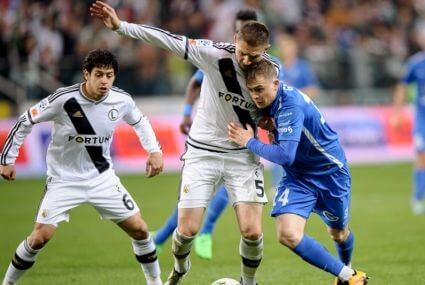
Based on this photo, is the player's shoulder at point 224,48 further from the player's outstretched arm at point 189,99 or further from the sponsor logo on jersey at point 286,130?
the player's outstretched arm at point 189,99

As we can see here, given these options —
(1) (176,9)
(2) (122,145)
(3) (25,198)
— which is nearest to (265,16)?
(1) (176,9)

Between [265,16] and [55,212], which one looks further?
[265,16]

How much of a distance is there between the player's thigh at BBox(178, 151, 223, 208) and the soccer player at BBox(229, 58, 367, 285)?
44 cm

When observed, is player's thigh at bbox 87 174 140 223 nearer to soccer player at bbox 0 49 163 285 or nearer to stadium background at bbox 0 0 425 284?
soccer player at bbox 0 49 163 285

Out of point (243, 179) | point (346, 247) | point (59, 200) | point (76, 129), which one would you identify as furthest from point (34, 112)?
point (346, 247)

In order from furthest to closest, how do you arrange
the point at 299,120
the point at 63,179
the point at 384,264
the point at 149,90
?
the point at 149,90
the point at 384,264
the point at 63,179
the point at 299,120

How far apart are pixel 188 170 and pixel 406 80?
7001 mm

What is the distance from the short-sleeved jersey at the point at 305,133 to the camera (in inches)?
288

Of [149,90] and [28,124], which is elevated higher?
[28,124]

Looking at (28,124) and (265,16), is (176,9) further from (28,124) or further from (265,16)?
(28,124)

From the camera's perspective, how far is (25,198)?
16359mm

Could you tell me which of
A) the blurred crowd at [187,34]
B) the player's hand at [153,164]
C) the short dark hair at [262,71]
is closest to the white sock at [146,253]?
the player's hand at [153,164]

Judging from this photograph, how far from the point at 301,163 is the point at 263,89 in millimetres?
781

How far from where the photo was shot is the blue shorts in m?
7.59
